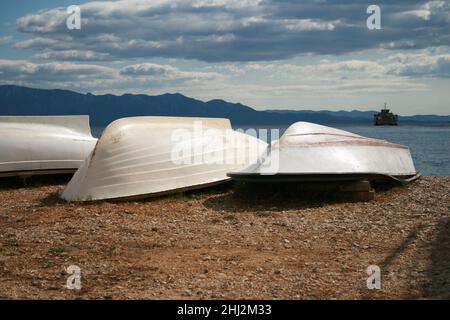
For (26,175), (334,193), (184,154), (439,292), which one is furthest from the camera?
(26,175)

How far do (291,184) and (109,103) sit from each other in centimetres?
18162

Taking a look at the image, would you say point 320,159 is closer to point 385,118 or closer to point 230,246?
point 230,246

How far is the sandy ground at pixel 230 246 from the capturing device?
6.11m

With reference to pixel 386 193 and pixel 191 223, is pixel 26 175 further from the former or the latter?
pixel 386 193

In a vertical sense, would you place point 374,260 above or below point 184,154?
below

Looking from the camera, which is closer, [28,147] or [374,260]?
[374,260]

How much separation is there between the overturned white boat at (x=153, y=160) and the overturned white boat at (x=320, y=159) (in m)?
1.02

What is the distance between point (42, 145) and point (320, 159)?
6767mm

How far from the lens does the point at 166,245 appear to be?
26.3 ft

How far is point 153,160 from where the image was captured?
36.9ft

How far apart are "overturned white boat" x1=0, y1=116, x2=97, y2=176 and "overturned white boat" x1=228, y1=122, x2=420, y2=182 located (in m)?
5.12

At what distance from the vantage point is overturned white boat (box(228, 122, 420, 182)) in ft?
34.5
